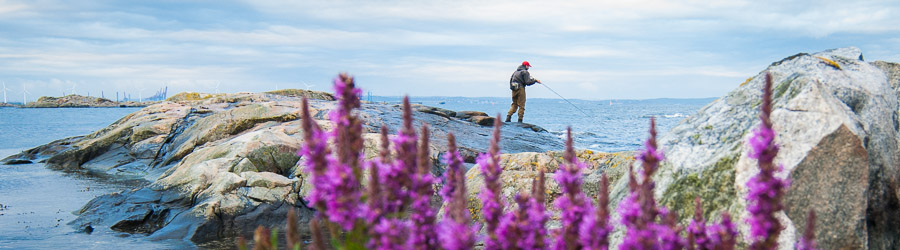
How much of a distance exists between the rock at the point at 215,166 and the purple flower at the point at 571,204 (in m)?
3.10

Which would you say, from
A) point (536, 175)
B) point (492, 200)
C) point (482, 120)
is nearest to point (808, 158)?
point (492, 200)

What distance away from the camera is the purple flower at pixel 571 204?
2.98 meters

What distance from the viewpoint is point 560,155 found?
10750mm

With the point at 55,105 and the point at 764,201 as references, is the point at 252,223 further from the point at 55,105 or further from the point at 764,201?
the point at 55,105

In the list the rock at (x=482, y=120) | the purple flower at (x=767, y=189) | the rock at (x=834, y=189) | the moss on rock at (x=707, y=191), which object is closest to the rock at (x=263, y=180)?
the moss on rock at (x=707, y=191)

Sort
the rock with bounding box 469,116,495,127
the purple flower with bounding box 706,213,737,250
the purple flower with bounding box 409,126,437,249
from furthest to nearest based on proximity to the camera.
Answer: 1. the rock with bounding box 469,116,495,127
2. the purple flower with bounding box 706,213,737,250
3. the purple flower with bounding box 409,126,437,249

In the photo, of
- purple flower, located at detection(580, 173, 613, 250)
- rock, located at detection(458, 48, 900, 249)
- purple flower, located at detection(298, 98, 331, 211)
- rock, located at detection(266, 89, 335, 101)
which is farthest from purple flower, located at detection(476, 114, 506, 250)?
rock, located at detection(266, 89, 335, 101)

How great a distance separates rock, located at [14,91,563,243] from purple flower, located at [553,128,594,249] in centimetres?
310

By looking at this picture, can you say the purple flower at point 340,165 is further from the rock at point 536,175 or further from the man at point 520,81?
the man at point 520,81

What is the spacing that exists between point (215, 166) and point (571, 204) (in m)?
13.0

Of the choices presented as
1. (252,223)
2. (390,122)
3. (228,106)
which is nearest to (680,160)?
(252,223)

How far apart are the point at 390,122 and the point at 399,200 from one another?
1917cm

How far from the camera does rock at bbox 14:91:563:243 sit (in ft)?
41.4

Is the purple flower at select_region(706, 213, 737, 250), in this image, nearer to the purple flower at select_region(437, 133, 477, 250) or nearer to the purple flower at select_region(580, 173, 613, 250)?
the purple flower at select_region(580, 173, 613, 250)
